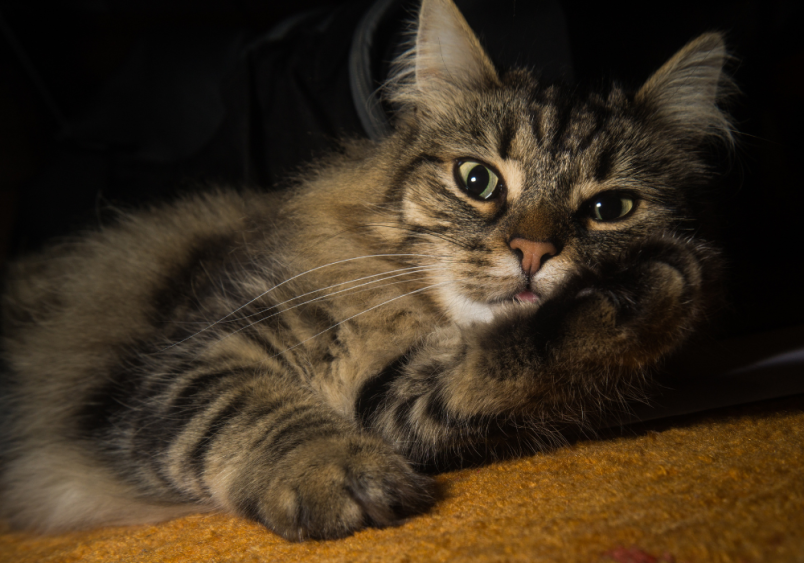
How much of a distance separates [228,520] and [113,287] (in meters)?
0.83

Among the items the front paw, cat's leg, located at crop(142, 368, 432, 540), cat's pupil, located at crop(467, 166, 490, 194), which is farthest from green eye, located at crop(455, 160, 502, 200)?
cat's leg, located at crop(142, 368, 432, 540)

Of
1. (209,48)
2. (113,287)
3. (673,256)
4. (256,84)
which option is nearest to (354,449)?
(673,256)

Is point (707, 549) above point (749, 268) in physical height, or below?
above

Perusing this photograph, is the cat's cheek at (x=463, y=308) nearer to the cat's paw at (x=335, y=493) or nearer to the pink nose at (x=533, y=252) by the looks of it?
the pink nose at (x=533, y=252)

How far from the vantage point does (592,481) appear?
798 mm

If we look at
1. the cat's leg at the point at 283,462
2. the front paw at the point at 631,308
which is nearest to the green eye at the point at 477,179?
the front paw at the point at 631,308

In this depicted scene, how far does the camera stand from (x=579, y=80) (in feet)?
3.63

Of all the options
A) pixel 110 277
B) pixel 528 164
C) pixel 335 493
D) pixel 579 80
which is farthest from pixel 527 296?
pixel 110 277

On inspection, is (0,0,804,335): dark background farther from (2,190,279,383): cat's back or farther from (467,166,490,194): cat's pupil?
(467,166,490,194): cat's pupil

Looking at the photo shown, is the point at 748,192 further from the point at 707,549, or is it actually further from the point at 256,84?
the point at 256,84

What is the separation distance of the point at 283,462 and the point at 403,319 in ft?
1.23

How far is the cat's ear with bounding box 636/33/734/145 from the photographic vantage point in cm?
107

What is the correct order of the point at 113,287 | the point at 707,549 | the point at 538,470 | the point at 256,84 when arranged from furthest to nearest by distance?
the point at 256,84 < the point at 113,287 < the point at 538,470 < the point at 707,549

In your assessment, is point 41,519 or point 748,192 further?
point 748,192
